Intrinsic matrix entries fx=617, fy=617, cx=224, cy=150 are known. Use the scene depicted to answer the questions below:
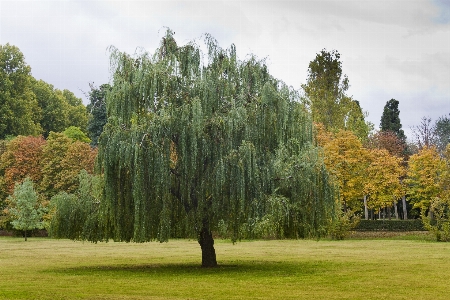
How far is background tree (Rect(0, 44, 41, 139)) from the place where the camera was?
7750 centimetres

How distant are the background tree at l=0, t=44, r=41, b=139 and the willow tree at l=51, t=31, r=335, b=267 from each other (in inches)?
2269

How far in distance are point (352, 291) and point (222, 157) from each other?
6841 millimetres

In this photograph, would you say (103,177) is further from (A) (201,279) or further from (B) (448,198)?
(B) (448,198)

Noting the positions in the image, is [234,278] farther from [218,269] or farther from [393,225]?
[393,225]

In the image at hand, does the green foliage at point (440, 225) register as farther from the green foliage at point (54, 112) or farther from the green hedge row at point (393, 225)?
the green foliage at point (54, 112)

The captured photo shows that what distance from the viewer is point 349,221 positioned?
53594 millimetres

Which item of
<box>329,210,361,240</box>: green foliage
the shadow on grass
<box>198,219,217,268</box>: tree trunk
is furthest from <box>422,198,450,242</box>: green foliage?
<box>198,219,217,268</box>: tree trunk

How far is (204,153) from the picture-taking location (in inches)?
890

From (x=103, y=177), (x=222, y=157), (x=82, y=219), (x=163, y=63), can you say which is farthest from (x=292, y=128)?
(x=82, y=219)

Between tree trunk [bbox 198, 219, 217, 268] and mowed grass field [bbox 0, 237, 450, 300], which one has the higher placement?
tree trunk [bbox 198, 219, 217, 268]

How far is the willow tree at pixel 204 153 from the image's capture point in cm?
2211

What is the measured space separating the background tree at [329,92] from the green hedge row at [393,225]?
432 inches

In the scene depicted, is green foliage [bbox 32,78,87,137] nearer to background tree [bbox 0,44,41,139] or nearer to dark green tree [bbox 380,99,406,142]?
background tree [bbox 0,44,41,139]

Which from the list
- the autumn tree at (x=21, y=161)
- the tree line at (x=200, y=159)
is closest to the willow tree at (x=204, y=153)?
the tree line at (x=200, y=159)
